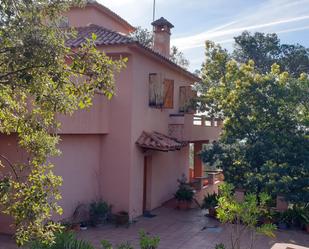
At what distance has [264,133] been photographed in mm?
16094

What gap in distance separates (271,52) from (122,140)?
950 inches

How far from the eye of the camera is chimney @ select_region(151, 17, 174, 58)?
21.9 m

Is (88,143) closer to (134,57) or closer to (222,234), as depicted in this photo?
(134,57)

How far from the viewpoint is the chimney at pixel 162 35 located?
2191cm

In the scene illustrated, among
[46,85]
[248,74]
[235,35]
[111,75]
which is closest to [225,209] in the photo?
[111,75]

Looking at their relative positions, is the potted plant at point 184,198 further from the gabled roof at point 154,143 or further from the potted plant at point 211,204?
the gabled roof at point 154,143

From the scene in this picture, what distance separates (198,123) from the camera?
23.4m

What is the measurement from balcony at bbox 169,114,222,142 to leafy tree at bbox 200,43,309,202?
277 cm

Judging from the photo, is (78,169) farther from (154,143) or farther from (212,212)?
(212,212)

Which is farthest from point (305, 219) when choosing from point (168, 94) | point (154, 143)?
point (168, 94)

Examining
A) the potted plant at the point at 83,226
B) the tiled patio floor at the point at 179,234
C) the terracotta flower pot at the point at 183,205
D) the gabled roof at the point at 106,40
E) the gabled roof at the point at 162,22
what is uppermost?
the gabled roof at the point at 162,22

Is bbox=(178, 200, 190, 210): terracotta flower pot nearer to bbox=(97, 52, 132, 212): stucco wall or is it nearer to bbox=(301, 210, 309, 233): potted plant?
bbox=(97, 52, 132, 212): stucco wall

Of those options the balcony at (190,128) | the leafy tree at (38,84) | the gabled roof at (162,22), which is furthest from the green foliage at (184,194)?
the leafy tree at (38,84)

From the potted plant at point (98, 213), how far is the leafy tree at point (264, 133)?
501 cm
